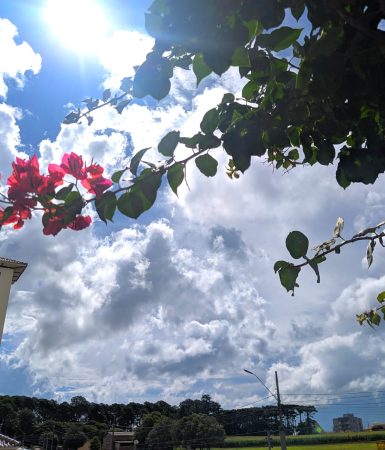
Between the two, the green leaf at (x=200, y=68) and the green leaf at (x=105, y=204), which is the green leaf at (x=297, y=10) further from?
the green leaf at (x=105, y=204)

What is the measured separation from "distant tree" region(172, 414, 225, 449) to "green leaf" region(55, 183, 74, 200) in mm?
72889

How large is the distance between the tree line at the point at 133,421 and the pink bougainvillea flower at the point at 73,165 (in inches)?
2559

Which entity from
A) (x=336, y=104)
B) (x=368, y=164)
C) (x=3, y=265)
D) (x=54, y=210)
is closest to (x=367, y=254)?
(x=368, y=164)

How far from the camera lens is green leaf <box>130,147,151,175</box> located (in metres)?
1.30

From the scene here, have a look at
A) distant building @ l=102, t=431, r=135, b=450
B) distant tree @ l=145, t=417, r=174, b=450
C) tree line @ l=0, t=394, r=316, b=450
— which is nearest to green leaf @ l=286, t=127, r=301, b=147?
tree line @ l=0, t=394, r=316, b=450

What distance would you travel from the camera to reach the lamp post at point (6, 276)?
68.7 ft

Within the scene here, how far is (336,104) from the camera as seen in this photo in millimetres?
1404

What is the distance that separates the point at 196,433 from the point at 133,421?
2039 inches

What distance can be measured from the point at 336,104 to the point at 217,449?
8526cm

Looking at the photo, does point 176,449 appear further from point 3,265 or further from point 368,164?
point 368,164

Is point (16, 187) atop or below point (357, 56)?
below

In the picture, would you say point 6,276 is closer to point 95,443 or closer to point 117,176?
point 117,176

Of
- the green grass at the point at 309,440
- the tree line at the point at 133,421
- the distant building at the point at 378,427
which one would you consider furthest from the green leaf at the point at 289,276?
the distant building at the point at 378,427

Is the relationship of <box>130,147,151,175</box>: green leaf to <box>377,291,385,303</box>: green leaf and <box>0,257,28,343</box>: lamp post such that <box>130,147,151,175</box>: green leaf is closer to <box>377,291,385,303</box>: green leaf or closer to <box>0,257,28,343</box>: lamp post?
<box>377,291,385,303</box>: green leaf
